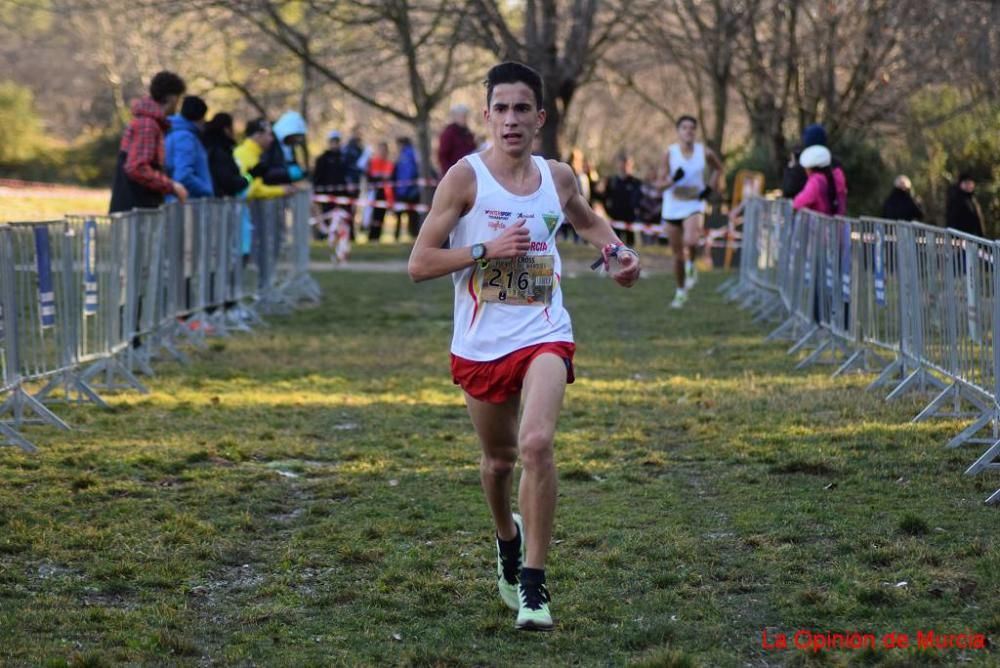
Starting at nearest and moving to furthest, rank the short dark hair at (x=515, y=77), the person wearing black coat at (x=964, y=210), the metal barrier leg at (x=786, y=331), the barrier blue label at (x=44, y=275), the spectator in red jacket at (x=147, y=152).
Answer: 1. the short dark hair at (x=515, y=77)
2. the barrier blue label at (x=44, y=275)
3. the spectator in red jacket at (x=147, y=152)
4. the metal barrier leg at (x=786, y=331)
5. the person wearing black coat at (x=964, y=210)

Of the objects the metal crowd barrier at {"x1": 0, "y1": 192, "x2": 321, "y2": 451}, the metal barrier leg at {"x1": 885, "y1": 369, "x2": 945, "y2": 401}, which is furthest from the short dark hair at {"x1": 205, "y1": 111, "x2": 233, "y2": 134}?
the metal barrier leg at {"x1": 885, "y1": 369, "x2": 945, "y2": 401}

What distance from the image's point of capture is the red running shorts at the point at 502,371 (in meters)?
5.78

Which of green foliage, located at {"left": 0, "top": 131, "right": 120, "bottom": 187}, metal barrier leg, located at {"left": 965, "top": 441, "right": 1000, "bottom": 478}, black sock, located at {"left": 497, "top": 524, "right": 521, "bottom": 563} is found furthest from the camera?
green foliage, located at {"left": 0, "top": 131, "right": 120, "bottom": 187}

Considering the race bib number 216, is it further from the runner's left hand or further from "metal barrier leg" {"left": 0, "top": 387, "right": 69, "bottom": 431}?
"metal barrier leg" {"left": 0, "top": 387, "right": 69, "bottom": 431}

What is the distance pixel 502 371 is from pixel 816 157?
9587 mm

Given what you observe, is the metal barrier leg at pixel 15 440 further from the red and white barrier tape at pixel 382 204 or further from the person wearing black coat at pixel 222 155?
the red and white barrier tape at pixel 382 204

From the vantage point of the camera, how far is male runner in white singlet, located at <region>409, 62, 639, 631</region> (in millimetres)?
5680

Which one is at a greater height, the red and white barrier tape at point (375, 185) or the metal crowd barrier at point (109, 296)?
the red and white barrier tape at point (375, 185)

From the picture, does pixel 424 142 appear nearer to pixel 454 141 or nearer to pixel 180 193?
pixel 454 141

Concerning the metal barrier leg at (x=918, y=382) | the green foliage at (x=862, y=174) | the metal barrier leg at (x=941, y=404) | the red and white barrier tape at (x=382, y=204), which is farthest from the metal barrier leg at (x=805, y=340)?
the red and white barrier tape at (x=382, y=204)

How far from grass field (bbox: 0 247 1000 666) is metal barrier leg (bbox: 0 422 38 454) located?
6.5 inches

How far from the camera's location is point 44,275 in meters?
9.96

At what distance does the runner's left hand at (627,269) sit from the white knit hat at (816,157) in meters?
9.22

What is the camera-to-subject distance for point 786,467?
28.3ft
